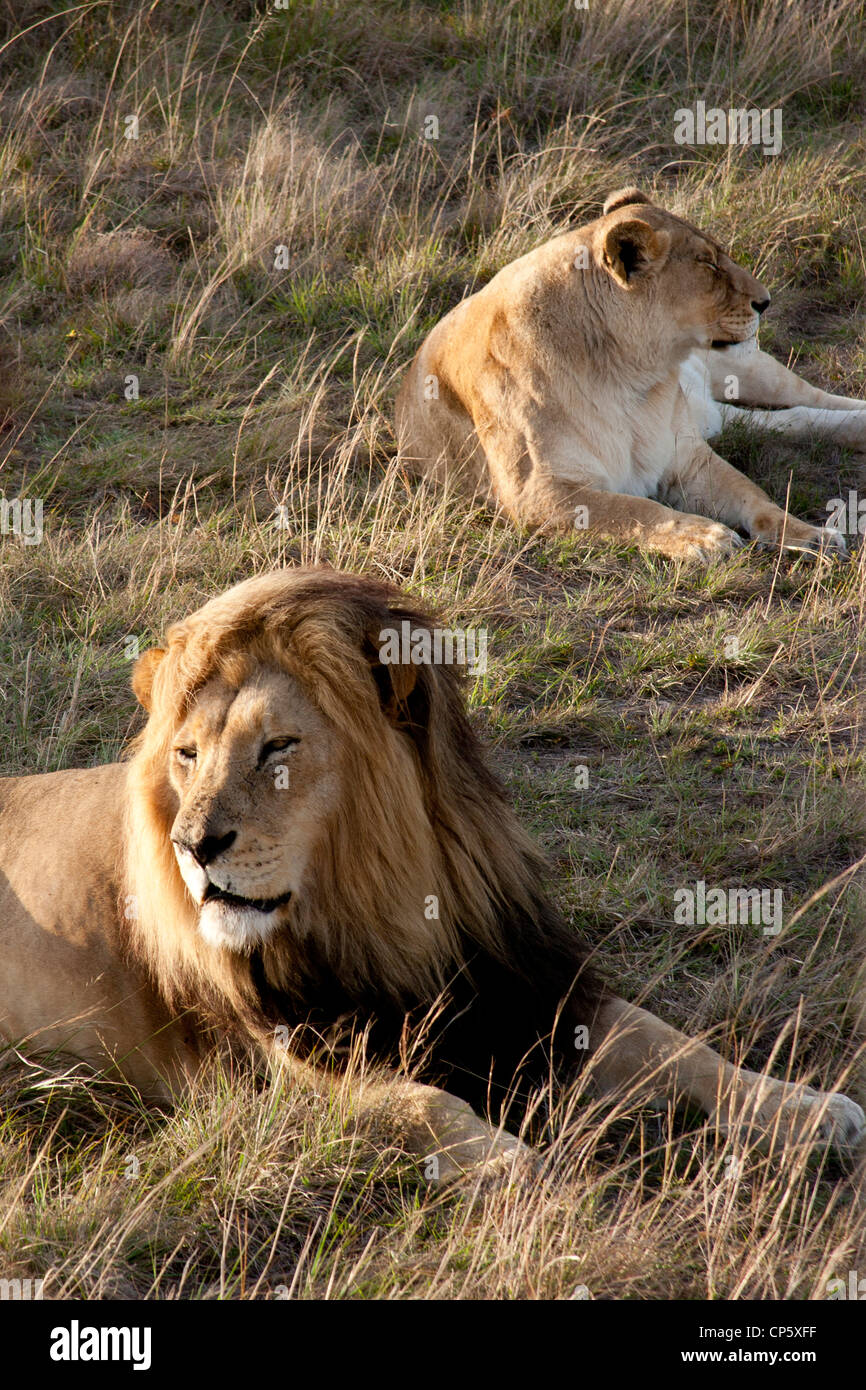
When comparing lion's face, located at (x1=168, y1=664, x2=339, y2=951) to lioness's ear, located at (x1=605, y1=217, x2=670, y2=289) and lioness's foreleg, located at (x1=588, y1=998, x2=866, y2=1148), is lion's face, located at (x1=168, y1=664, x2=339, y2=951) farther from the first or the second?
lioness's ear, located at (x1=605, y1=217, x2=670, y2=289)

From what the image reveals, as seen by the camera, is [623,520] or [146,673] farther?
[623,520]

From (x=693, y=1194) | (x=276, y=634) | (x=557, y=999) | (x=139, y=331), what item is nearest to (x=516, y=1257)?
(x=693, y=1194)

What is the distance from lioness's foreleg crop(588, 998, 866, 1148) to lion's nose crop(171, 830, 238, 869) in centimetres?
90

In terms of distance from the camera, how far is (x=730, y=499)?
566 cm

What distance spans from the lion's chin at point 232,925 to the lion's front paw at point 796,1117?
955 mm

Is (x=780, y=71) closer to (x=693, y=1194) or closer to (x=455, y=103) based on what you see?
(x=455, y=103)

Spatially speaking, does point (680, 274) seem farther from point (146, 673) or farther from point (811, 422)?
point (146, 673)

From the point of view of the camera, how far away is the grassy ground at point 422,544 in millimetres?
2693

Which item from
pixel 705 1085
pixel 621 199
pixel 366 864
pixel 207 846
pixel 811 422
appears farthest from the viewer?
pixel 811 422

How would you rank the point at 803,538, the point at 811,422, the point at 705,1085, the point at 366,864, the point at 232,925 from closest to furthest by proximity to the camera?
the point at 232,925
the point at 366,864
the point at 705,1085
the point at 803,538
the point at 811,422

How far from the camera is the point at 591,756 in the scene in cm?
439

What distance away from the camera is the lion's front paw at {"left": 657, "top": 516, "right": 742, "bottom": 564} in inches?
207

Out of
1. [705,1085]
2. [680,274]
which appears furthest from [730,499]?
[705,1085]

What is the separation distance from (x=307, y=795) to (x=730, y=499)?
345 centimetres
